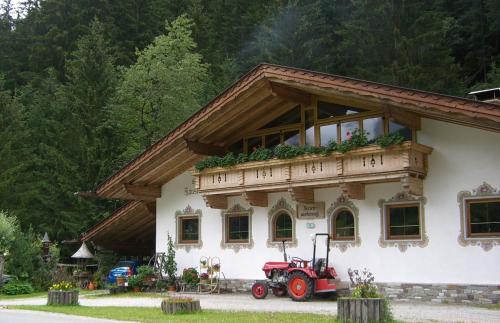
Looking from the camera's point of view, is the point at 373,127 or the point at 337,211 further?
the point at 337,211

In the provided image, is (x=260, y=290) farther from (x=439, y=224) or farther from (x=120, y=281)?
(x=120, y=281)

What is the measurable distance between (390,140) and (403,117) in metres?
1.02

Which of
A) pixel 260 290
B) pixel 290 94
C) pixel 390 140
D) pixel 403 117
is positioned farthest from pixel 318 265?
pixel 290 94

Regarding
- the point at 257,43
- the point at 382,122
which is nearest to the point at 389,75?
the point at 257,43

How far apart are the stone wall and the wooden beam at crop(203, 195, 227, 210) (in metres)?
4.95

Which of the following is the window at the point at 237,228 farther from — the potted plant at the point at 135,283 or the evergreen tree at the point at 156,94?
the evergreen tree at the point at 156,94

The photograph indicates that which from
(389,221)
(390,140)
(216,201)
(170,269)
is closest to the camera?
(390,140)

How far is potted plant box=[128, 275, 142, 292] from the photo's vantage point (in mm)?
20875

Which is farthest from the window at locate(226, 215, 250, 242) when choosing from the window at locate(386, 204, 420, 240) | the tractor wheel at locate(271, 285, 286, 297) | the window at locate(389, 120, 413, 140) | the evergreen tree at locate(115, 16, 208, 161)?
the evergreen tree at locate(115, 16, 208, 161)

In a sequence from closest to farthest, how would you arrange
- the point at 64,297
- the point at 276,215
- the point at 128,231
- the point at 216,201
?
the point at 64,297 < the point at 276,215 < the point at 216,201 < the point at 128,231

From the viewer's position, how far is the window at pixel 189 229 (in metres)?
21.6

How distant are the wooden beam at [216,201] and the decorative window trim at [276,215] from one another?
1656 millimetres

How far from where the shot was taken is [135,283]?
68.4 feet

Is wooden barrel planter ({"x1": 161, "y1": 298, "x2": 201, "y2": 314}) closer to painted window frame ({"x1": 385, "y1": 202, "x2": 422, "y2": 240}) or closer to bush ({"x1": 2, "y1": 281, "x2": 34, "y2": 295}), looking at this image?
painted window frame ({"x1": 385, "y1": 202, "x2": 422, "y2": 240})
